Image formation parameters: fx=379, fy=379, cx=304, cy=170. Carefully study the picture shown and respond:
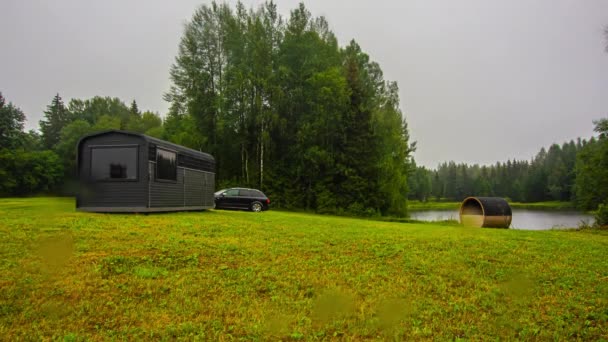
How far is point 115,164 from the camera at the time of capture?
13.8m

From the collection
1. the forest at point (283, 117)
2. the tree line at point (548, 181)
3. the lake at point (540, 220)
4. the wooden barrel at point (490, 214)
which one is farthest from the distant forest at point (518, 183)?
the wooden barrel at point (490, 214)

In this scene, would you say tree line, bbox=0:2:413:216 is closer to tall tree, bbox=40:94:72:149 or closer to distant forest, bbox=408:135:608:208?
tall tree, bbox=40:94:72:149

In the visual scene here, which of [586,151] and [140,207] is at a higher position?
[586,151]

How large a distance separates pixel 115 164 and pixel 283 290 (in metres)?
10.8

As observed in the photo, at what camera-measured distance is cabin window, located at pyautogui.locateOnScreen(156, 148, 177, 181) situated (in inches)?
569

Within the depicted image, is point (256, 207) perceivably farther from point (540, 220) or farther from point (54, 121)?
point (54, 121)

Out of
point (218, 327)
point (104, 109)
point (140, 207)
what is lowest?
point (218, 327)

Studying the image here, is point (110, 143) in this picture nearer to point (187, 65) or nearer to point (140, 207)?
point (140, 207)

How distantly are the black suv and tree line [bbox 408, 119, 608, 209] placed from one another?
23507mm

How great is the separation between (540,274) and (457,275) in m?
1.59

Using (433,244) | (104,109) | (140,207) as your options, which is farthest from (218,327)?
(104,109)

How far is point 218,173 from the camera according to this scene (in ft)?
110

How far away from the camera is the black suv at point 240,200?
73.2ft

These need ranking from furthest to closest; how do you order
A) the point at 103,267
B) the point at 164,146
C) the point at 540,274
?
the point at 164,146
the point at 540,274
the point at 103,267
